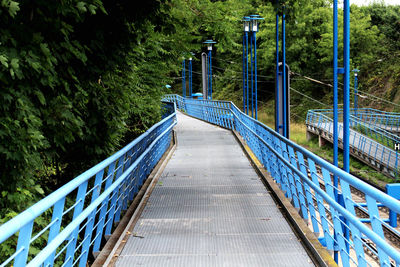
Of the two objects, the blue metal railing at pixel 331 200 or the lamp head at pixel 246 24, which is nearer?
the blue metal railing at pixel 331 200

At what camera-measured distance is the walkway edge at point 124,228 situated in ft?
17.0

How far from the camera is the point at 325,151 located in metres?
33.8

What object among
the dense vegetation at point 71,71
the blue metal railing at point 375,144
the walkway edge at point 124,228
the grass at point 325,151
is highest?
the dense vegetation at point 71,71

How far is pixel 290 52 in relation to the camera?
180 ft

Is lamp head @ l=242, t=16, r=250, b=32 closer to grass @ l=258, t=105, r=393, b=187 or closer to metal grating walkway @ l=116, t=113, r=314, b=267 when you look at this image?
grass @ l=258, t=105, r=393, b=187

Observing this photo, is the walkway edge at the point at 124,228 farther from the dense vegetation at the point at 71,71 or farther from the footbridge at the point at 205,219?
the dense vegetation at the point at 71,71

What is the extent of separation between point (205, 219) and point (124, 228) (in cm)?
111

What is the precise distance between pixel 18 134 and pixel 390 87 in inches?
1569

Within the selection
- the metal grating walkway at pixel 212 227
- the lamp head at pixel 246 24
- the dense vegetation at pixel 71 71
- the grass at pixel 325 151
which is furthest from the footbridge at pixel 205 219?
the grass at pixel 325 151

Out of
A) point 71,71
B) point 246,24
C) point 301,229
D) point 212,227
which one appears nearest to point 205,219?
point 212,227

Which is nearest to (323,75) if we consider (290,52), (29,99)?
(290,52)

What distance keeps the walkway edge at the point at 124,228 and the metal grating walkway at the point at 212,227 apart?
0.29ft

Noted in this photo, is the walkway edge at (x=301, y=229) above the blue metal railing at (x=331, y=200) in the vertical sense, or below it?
below

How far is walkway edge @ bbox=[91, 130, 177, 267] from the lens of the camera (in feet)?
17.0
